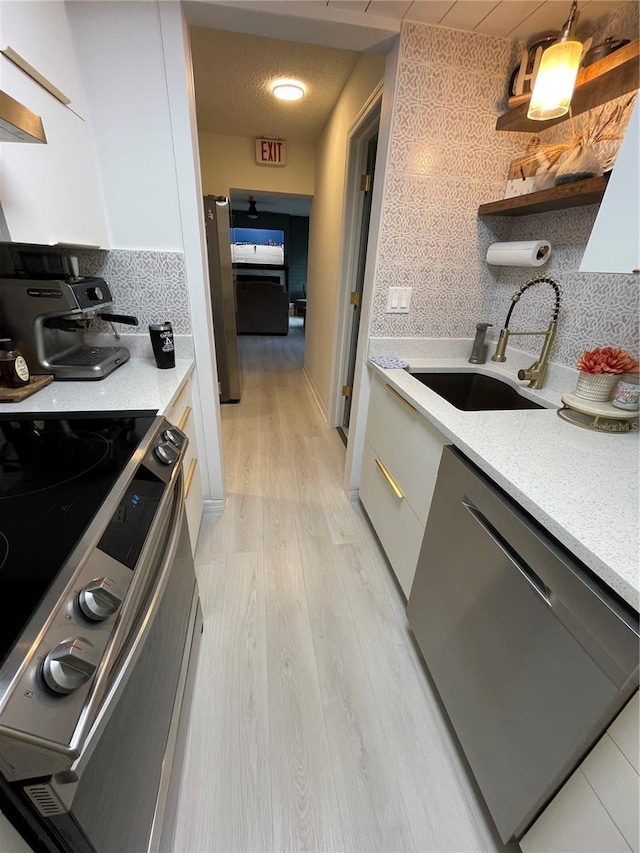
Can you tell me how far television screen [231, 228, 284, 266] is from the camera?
25.3ft

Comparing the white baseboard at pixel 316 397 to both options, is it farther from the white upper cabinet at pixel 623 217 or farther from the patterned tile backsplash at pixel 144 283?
the white upper cabinet at pixel 623 217

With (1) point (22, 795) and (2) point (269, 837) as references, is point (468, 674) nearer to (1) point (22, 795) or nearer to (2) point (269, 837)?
(2) point (269, 837)

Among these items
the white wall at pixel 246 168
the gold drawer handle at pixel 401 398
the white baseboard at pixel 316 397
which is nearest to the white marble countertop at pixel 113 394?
the gold drawer handle at pixel 401 398

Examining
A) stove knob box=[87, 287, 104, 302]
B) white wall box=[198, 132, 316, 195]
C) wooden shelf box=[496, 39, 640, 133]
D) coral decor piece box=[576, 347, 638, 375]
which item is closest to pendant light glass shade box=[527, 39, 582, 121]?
wooden shelf box=[496, 39, 640, 133]

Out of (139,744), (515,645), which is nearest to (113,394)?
(139,744)

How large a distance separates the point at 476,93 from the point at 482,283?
721 mm

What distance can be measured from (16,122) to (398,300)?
1.36m

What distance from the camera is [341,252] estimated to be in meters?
2.47

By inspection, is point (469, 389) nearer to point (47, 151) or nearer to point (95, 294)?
point (95, 294)

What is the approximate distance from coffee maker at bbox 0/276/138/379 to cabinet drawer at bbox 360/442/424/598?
1226 millimetres

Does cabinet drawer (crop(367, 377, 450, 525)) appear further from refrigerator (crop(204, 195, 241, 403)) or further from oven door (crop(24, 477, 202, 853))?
refrigerator (crop(204, 195, 241, 403))

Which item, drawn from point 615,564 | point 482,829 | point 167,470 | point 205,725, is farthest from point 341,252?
point 482,829

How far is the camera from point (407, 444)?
1.33 metres

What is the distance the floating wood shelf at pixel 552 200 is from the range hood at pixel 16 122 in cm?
147
